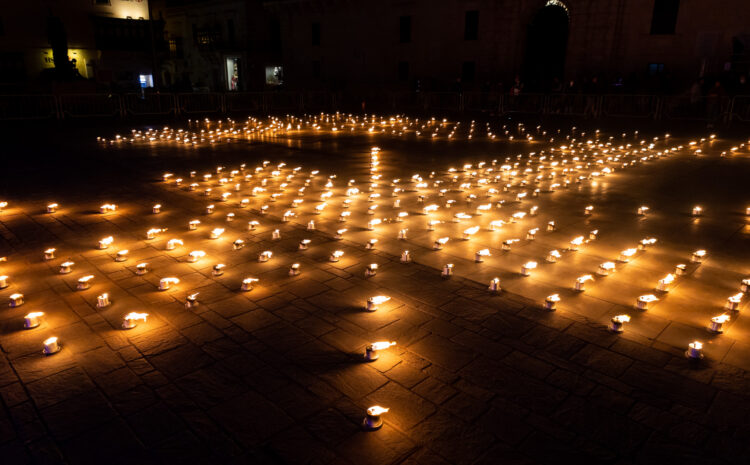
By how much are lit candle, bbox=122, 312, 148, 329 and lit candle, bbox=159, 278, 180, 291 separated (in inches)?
24.9

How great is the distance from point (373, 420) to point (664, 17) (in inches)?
1121

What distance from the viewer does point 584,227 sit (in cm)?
680

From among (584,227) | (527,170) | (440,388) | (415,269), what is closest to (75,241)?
(415,269)

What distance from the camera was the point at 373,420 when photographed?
9.47 ft

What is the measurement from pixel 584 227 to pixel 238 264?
15.8 ft

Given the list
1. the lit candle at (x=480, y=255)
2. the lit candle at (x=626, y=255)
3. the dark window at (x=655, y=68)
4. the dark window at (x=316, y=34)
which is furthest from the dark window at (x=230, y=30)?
the lit candle at (x=626, y=255)

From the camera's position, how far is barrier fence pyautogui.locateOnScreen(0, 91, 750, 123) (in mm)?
19938

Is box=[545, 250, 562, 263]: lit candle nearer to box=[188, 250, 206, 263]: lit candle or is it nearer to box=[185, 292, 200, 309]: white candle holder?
box=[185, 292, 200, 309]: white candle holder

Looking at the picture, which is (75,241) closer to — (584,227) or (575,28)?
(584,227)

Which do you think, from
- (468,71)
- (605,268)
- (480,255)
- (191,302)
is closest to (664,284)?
(605,268)

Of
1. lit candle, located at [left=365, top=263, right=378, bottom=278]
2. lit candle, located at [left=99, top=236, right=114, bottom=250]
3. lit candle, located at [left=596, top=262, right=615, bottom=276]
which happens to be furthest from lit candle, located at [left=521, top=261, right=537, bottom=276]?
lit candle, located at [left=99, top=236, right=114, bottom=250]

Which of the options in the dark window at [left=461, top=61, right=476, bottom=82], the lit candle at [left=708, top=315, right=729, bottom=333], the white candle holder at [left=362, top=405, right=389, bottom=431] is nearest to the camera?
the white candle holder at [left=362, top=405, right=389, bottom=431]

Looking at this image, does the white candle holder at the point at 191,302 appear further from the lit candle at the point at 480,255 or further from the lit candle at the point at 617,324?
the lit candle at the point at 617,324

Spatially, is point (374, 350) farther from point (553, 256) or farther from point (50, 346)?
point (553, 256)
